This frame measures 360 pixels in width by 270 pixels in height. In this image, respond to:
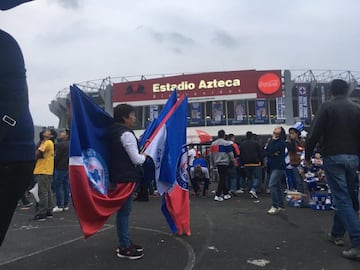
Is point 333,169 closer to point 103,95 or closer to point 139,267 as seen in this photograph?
point 139,267

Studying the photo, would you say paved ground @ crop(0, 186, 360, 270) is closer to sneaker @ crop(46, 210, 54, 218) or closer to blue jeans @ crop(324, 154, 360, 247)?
sneaker @ crop(46, 210, 54, 218)

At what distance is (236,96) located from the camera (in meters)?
31.4

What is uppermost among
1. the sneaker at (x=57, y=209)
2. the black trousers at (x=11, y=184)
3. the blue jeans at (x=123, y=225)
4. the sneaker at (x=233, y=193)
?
the black trousers at (x=11, y=184)

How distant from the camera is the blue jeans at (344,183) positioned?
458 centimetres

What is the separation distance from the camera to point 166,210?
5.87 m

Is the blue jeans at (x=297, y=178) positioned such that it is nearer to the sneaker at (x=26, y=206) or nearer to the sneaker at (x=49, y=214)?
the sneaker at (x=49, y=214)

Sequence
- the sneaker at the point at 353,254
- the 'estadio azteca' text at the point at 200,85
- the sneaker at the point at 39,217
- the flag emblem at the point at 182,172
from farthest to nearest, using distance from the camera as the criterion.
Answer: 1. the 'estadio azteca' text at the point at 200,85
2. the sneaker at the point at 39,217
3. the flag emblem at the point at 182,172
4. the sneaker at the point at 353,254

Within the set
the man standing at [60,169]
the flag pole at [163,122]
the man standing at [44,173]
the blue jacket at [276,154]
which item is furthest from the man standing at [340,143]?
the man standing at [60,169]

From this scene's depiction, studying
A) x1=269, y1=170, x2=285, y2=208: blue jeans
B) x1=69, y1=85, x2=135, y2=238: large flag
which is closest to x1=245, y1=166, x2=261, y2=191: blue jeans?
x1=269, y1=170, x2=285, y2=208: blue jeans

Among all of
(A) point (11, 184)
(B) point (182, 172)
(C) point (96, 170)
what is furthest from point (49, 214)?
(A) point (11, 184)

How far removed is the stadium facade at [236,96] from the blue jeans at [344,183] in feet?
81.9

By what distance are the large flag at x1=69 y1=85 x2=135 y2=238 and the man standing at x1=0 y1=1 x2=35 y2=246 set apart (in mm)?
2273

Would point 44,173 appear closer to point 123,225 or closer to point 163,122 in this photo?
point 163,122

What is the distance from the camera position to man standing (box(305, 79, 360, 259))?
15.6ft
